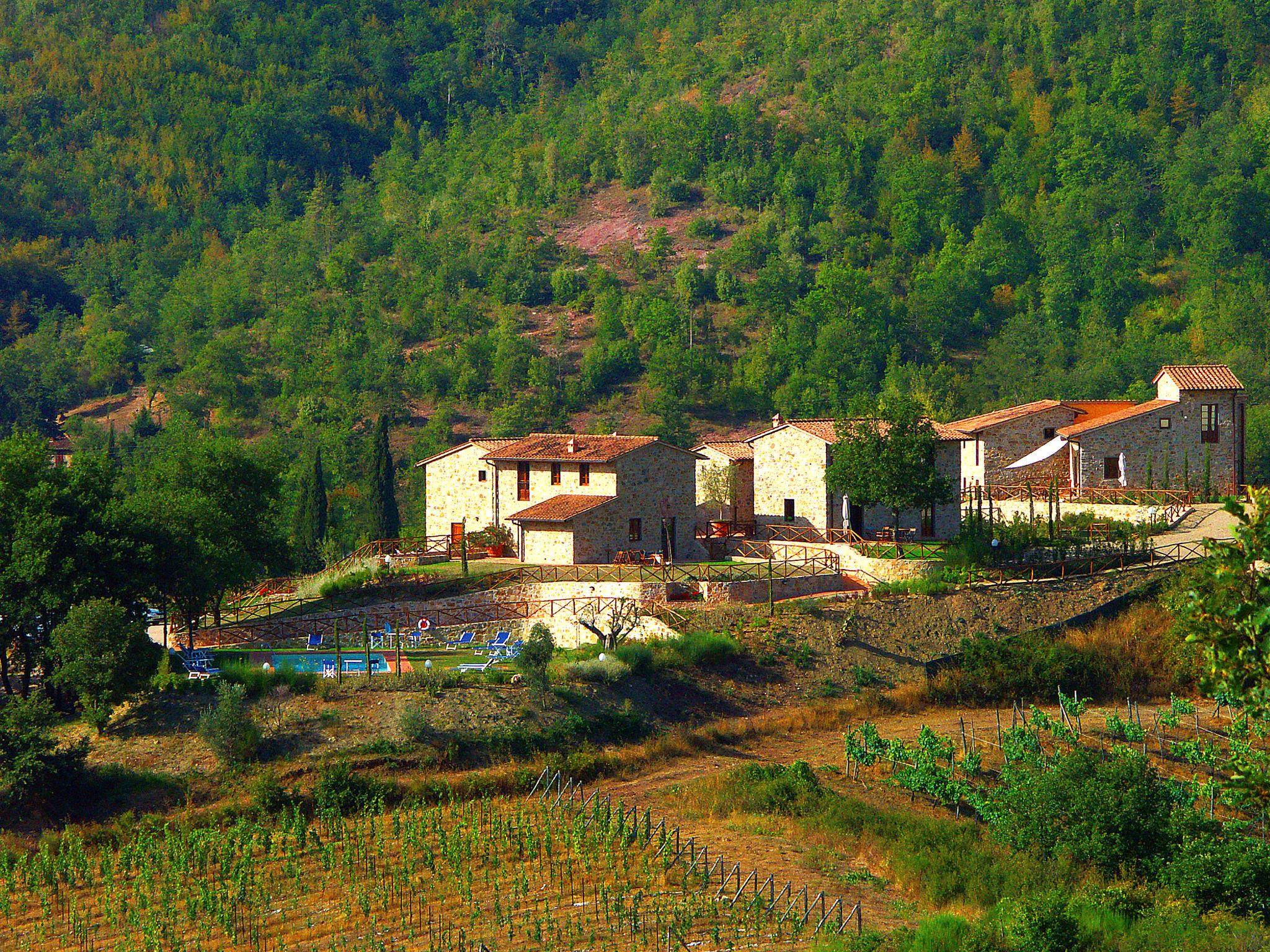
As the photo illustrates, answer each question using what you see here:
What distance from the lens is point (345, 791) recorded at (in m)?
30.2

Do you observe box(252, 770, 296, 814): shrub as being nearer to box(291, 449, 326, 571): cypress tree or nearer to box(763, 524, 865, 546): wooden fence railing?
box(763, 524, 865, 546): wooden fence railing

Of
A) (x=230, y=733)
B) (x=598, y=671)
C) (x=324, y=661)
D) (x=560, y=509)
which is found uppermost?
(x=560, y=509)

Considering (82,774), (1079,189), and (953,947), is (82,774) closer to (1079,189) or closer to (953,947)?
(953,947)

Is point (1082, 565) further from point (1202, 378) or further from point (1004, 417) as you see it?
point (1004, 417)

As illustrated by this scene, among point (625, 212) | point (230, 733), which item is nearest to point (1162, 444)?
point (230, 733)

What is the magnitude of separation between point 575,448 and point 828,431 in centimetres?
838

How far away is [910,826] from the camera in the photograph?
27906mm

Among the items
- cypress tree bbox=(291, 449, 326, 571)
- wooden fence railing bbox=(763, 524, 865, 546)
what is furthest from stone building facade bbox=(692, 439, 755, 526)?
cypress tree bbox=(291, 449, 326, 571)

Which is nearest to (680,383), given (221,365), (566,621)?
(221,365)

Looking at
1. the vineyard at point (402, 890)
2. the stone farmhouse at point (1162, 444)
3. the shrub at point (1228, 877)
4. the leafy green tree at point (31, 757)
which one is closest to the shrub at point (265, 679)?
the leafy green tree at point (31, 757)

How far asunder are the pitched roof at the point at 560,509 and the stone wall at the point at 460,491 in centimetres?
291

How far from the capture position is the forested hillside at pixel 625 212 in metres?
102

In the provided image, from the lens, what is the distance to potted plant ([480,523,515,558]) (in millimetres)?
47531

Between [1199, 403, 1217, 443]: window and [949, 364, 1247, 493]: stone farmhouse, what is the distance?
0.02 meters
